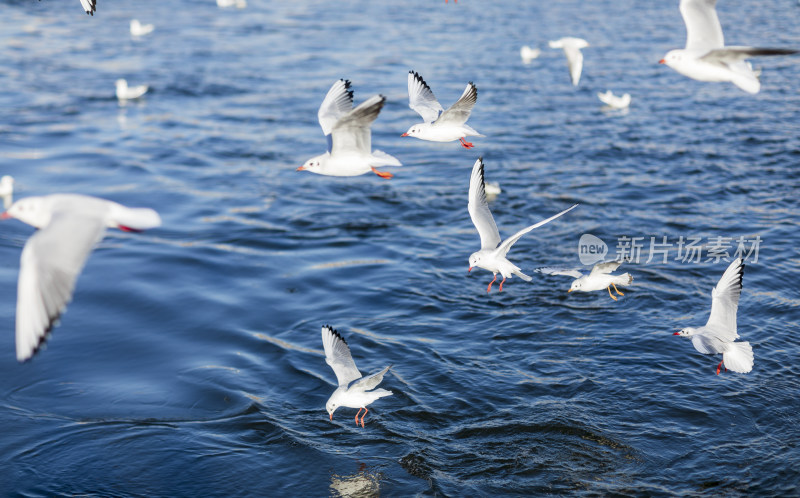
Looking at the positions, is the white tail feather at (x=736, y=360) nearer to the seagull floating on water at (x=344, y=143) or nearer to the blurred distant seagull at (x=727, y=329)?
the blurred distant seagull at (x=727, y=329)

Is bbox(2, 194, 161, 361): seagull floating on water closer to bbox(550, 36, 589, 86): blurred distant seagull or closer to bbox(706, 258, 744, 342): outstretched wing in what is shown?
bbox(706, 258, 744, 342): outstretched wing

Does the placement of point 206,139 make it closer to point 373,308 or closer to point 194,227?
point 194,227

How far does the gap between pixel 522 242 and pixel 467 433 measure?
5.91 metres

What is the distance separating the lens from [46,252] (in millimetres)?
6027

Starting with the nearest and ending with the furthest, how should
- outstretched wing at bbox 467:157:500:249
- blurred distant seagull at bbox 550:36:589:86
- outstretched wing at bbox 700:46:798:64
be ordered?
outstretched wing at bbox 700:46:798:64
outstretched wing at bbox 467:157:500:249
blurred distant seagull at bbox 550:36:589:86

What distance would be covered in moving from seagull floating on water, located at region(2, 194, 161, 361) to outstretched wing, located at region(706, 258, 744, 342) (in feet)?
18.8

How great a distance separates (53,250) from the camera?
6055 millimetres

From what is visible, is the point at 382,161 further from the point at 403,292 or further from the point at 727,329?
the point at 403,292

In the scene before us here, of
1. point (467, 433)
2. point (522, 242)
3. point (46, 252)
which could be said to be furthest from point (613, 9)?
point (46, 252)

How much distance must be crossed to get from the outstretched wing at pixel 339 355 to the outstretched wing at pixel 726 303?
3756 millimetres

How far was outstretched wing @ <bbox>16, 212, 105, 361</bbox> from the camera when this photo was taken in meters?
5.64

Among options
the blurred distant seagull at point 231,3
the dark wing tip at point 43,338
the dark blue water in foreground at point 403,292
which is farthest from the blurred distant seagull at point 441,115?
the blurred distant seagull at point 231,3

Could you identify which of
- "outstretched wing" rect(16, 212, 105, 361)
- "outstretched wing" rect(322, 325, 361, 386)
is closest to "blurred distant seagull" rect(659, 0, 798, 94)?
"outstretched wing" rect(322, 325, 361, 386)

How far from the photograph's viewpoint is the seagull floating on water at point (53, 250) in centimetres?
568
